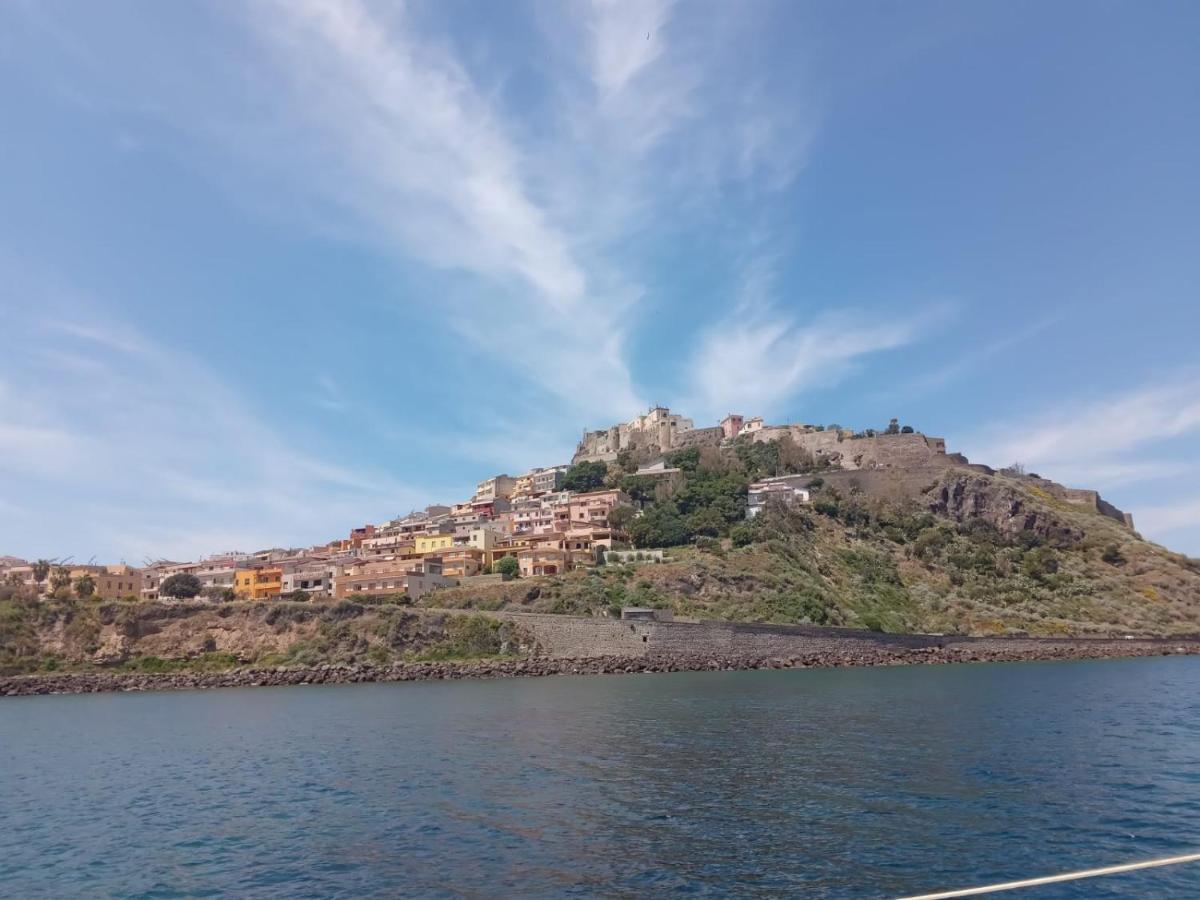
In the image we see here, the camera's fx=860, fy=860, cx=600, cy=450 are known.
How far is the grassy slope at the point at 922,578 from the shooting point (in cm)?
7062

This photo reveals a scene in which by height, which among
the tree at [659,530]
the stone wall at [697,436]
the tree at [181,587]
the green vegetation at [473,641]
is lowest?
the green vegetation at [473,641]

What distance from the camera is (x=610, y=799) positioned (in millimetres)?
19703

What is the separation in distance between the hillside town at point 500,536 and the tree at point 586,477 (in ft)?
0.48

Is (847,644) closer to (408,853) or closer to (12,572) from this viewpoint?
(408,853)

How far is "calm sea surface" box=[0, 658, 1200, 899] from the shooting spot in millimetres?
14406

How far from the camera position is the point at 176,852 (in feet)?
54.8

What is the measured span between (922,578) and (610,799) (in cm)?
7231

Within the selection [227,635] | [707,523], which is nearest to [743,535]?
[707,523]

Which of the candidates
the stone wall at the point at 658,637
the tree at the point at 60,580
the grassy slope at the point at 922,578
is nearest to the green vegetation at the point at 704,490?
the grassy slope at the point at 922,578

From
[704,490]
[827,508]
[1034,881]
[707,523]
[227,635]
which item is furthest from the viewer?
[704,490]

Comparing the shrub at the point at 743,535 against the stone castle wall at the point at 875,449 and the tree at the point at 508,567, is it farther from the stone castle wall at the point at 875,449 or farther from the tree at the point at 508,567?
the stone castle wall at the point at 875,449

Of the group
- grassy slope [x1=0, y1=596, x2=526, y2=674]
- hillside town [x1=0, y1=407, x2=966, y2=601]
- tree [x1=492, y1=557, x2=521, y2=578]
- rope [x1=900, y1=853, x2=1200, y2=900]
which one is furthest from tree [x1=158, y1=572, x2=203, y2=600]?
rope [x1=900, y1=853, x2=1200, y2=900]

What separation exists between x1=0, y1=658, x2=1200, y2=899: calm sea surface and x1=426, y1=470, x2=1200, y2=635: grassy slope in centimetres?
3146

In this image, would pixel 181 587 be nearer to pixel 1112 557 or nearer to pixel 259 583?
pixel 259 583
